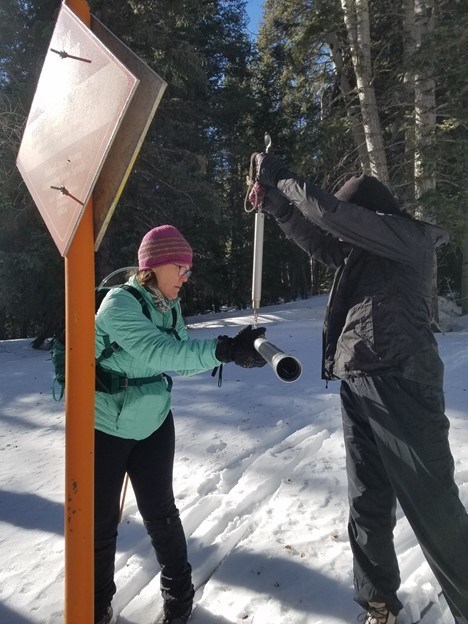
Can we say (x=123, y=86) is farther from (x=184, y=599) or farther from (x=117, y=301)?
(x=184, y=599)

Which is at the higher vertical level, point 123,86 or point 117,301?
point 123,86

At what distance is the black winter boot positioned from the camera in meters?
2.48

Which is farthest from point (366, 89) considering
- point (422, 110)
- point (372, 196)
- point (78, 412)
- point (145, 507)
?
point (78, 412)

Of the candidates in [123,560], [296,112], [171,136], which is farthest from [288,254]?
[123,560]

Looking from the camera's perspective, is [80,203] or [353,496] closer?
[80,203]

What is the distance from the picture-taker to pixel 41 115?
75.4 inches

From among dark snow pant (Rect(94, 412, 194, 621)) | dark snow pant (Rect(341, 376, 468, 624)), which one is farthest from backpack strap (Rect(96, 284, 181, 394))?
dark snow pant (Rect(341, 376, 468, 624))

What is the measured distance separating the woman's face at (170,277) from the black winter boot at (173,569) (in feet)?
3.85

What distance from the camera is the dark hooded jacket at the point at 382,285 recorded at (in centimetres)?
209

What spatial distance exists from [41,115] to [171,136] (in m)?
12.6

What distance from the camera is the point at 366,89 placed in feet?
36.1

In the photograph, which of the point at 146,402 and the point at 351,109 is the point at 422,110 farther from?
the point at 146,402

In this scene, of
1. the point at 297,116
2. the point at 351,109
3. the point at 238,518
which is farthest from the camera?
the point at 297,116

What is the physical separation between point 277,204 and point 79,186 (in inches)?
47.9
